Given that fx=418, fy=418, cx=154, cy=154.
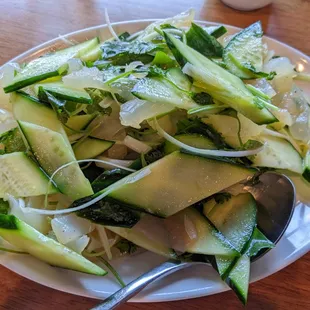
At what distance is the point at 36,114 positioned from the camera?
1.03 meters

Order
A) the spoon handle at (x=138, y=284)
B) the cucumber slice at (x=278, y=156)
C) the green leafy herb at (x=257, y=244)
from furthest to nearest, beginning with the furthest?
the cucumber slice at (x=278, y=156), the green leafy herb at (x=257, y=244), the spoon handle at (x=138, y=284)

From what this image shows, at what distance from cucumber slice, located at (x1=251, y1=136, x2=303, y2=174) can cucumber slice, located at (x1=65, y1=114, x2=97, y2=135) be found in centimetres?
42

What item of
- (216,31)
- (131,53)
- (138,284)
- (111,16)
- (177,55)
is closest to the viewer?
(138,284)

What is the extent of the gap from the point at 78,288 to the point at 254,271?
39 cm

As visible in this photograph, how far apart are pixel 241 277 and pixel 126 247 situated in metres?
0.28

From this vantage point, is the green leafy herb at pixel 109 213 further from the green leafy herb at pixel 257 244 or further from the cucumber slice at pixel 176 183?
the green leafy herb at pixel 257 244

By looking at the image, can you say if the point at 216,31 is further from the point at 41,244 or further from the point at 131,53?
the point at 41,244

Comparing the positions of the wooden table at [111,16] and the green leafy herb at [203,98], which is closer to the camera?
the green leafy herb at [203,98]

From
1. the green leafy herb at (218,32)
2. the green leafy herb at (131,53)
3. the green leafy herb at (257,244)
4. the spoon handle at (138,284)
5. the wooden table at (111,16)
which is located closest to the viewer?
the spoon handle at (138,284)

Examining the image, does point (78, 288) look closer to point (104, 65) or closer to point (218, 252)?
point (218, 252)

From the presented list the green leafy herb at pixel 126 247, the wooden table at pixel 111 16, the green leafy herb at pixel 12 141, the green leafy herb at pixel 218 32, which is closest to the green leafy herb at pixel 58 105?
the green leafy herb at pixel 12 141

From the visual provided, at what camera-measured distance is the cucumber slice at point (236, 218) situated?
0.95 m

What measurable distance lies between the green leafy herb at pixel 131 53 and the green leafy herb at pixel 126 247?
0.50 m

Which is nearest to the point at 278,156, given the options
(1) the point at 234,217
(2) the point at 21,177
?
(1) the point at 234,217
